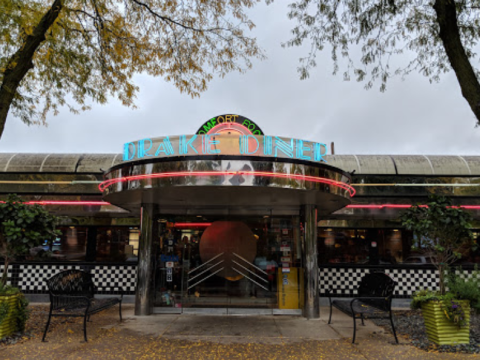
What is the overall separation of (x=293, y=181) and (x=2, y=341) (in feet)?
19.5

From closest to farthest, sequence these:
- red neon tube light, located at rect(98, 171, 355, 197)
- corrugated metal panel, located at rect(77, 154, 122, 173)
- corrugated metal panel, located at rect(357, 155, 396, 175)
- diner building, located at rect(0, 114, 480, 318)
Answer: red neon tube light, located at rect(98, 171, 355, 197)
diner building, located at rect(0, 114, 480, 318)
corrugated metal panel, located at rect(357, 155, 396, 175)
corrugated metal panel, located at rect(77, 154, 122, 173)

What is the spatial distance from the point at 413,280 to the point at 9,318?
1066 cm

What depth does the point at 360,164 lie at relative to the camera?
39.1 feet

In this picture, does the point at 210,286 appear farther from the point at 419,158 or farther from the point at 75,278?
the point at 419,158

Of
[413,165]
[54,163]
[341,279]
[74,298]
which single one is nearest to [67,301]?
[74,298]

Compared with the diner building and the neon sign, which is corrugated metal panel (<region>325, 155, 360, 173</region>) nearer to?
the diner building

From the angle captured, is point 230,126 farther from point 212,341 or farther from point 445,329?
point 445,329

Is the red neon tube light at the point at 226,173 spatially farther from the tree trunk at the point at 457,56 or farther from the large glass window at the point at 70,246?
the large glass window at the point at 70,246

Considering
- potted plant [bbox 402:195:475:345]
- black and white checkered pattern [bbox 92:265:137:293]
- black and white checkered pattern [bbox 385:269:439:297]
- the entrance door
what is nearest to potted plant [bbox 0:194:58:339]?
the entrance door

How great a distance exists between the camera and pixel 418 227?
276 inches

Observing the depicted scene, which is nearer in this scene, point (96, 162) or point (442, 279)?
point (442, 279)

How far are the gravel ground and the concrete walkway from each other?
0.24 meters

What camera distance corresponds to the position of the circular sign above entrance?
9.52 meters

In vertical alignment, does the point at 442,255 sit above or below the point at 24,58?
below
